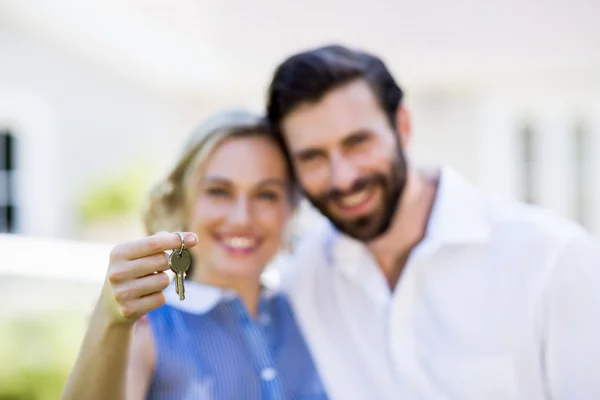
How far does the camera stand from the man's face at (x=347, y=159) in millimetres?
2416

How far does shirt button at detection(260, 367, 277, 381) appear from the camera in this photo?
87.2 inches

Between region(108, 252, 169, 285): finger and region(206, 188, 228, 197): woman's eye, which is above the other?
region(108, 252, 169, 285): finger

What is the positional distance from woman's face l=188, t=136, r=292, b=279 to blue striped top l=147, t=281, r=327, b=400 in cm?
12

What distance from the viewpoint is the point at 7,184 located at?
814cm

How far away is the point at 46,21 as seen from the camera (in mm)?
7883

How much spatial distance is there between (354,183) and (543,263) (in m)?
0.62

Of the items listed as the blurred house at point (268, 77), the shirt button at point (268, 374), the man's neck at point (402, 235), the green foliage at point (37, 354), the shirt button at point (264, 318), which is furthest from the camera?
the blurred house at point (268, 77)

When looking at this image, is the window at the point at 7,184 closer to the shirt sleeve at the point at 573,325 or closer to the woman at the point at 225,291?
the woman at the point at 225,291

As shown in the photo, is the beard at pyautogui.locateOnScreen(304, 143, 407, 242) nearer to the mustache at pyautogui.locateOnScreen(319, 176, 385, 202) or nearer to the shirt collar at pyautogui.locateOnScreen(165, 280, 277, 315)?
the mustache at pyautogui.locateOnScreen(319, 176, 385, 202)

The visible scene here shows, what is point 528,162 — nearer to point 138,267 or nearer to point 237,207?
point 237,207

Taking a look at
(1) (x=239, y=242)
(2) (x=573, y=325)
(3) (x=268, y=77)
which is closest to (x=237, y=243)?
(1) (x=239, y=242)

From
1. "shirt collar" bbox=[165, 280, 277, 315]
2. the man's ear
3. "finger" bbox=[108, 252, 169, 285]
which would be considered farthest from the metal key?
the man's ear

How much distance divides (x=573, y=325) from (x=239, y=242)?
997 millimetres

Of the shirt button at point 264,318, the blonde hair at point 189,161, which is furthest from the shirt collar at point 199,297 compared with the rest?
the blonde hair at point 189,161
